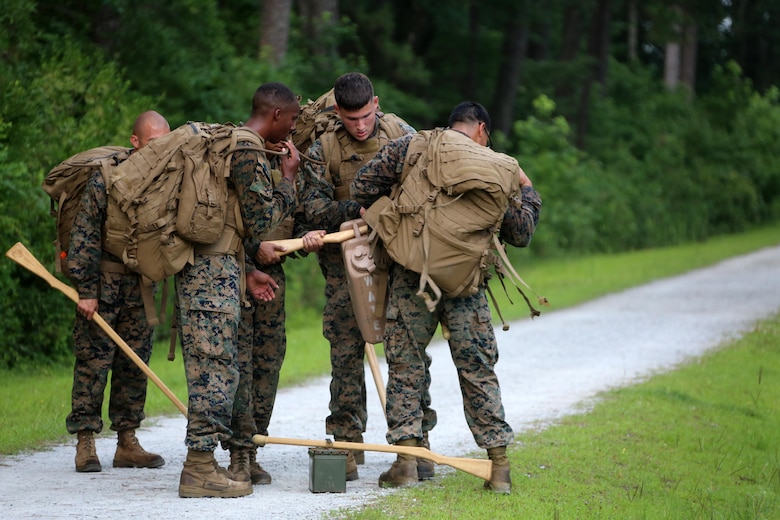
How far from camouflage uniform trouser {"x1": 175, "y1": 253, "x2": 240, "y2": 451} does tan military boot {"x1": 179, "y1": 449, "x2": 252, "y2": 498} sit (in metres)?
0.07

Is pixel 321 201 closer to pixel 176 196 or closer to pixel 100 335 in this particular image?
pixel 176 196

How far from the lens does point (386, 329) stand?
655 centimetres

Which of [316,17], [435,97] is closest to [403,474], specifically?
[316,17]

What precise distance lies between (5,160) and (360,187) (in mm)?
4966

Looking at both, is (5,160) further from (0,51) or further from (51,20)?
(51,20)

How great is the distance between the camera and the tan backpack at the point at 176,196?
6.11 meters

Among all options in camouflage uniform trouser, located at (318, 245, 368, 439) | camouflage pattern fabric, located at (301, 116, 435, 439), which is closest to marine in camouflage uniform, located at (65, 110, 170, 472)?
camouflage pattern fabric, located at (301, 116, 435, 439)

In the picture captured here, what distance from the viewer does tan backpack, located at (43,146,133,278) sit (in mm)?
6879

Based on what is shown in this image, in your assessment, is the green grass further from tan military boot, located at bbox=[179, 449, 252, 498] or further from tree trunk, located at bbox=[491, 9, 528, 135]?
tree trunk, located at bbox=[491, 9, 528, 135]

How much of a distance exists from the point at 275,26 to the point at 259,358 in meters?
12.0

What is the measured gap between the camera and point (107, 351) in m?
7.02

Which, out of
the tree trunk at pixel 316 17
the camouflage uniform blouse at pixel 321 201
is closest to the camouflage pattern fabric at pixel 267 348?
the camouflage uniform blouse at pixel 321 201

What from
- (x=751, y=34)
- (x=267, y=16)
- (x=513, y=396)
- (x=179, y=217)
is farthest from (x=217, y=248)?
(x=751, y=34)

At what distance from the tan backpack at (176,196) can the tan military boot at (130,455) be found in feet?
4.28
